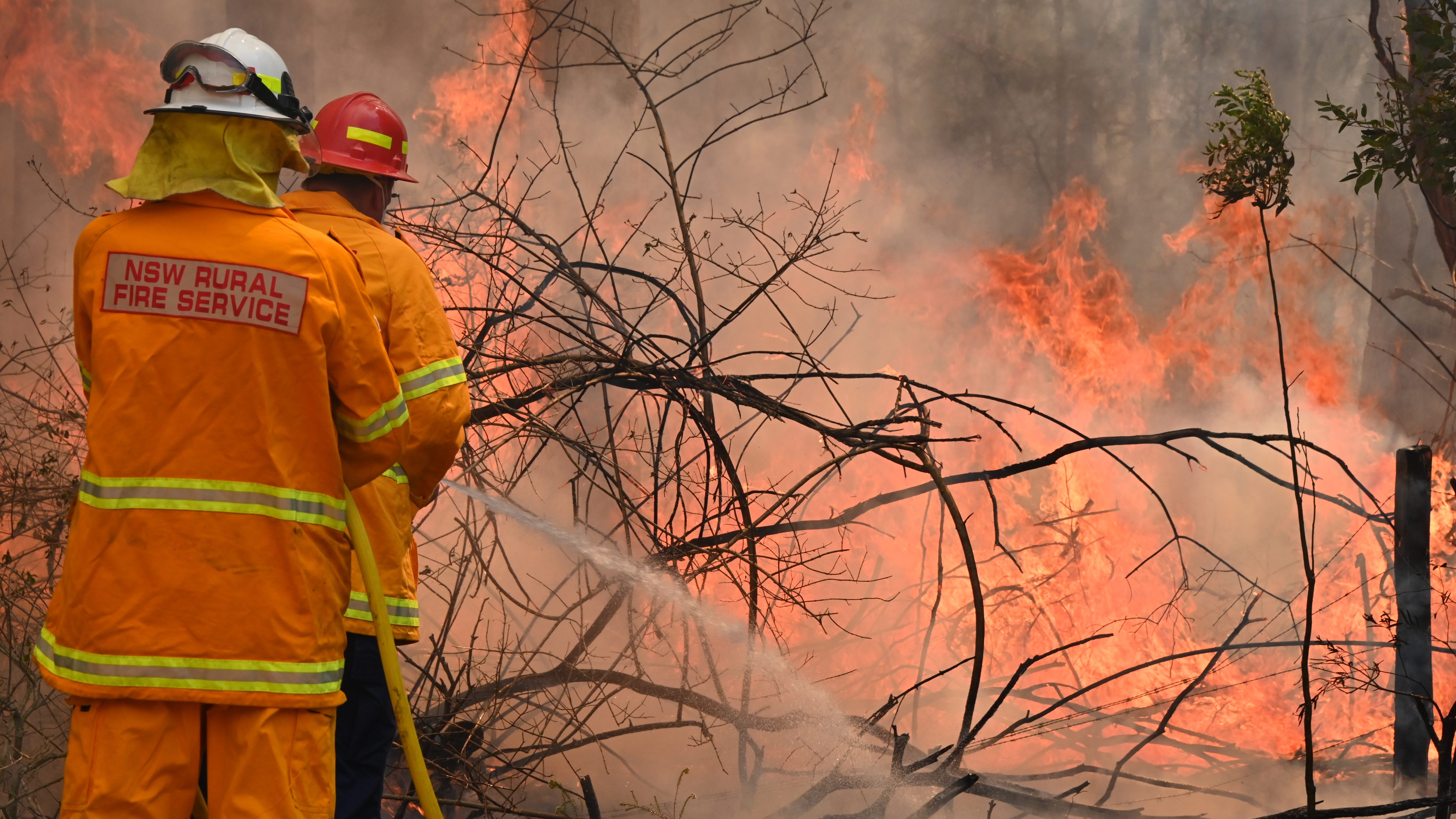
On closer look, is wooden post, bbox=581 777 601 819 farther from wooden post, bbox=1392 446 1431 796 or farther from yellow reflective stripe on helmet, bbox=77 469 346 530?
wooden post, bbox=1392 446 1431 796

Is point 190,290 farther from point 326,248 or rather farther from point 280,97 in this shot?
point 280,97

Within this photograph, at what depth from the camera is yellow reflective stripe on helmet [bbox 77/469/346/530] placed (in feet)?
5.86

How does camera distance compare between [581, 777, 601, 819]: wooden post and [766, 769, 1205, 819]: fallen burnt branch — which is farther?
[766, 769, 1205, 819]: fallen burnt branch

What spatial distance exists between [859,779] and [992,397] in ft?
5.56

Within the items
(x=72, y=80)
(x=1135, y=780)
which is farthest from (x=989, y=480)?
(x=72, y=80)

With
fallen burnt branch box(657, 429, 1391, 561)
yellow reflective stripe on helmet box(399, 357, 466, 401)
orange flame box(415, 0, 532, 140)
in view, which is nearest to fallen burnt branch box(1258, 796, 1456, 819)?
fallen burnt branch box(657, 429, 1391, 561)

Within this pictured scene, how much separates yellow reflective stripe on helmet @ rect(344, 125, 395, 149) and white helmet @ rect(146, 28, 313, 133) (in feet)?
2.60

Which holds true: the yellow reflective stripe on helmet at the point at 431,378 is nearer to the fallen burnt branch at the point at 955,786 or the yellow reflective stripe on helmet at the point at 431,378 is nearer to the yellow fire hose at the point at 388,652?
the yellow fire hose at the point at 388,652

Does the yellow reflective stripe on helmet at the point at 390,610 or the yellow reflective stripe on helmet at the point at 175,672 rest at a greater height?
the yellow reflective stripe on helmet at the point at 390,610

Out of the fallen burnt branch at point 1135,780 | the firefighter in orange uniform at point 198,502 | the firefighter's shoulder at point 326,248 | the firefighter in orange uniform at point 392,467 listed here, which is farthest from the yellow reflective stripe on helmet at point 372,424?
the fallen burnt branch at point 1135,780

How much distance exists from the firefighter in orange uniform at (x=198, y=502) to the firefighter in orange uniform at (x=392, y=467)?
1.06 feet

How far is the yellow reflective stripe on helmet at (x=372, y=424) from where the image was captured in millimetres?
1927

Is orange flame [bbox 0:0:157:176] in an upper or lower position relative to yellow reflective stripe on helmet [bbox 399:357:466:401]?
upper

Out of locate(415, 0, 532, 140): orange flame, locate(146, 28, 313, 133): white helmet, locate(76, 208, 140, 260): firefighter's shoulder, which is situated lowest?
locate(76, 208, 140, 260): firefighter's shoulder
